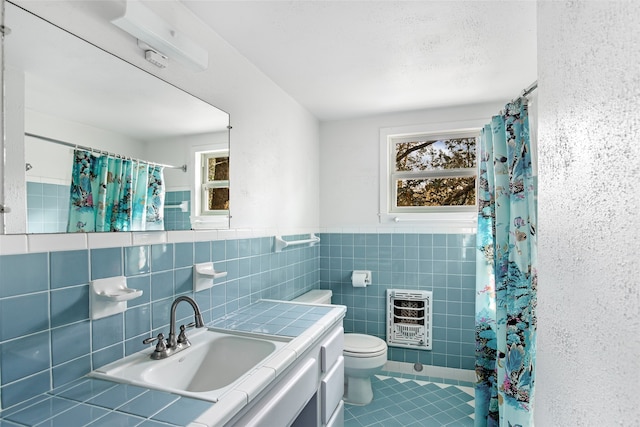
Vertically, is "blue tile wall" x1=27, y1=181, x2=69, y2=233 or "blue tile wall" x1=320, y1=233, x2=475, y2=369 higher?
"blue tile wall" x1=27, y1=181, x2=69, y2=233

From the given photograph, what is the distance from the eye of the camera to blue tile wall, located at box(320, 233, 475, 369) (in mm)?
2988

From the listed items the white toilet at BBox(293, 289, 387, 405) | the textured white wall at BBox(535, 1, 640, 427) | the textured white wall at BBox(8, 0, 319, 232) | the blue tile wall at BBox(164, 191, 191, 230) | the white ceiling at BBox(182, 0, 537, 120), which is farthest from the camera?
the white toilet at BBox(293, 289, 387, 405)

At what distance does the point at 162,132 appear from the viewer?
1.52 meters

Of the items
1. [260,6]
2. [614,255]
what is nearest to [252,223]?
[260,6]

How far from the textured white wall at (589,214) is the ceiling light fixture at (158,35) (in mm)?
1263

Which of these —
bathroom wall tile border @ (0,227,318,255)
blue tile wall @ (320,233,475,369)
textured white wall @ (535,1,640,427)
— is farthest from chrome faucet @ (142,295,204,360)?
blue tile wall @ (320,233,475,369)

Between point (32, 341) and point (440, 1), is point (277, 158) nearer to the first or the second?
point (440, 1)

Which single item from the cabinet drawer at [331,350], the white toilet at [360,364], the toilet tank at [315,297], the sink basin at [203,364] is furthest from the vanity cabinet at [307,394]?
the toilet tank at [315,297]

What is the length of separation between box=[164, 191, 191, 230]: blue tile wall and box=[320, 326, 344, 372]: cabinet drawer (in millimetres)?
903

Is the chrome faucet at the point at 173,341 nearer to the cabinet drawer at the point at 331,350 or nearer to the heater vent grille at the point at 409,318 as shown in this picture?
the cabinet drawer at the point at 331,350

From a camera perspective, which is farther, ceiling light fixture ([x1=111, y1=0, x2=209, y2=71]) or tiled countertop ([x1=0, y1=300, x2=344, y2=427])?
ceiling light fixture ([x1=111, y1=0, x2=209, y2=71])

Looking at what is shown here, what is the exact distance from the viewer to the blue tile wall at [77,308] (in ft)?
3.12

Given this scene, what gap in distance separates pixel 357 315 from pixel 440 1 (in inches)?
101

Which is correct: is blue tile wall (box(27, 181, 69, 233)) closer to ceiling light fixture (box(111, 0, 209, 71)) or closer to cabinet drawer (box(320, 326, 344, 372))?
ceiling light fixture (box(111, 0, 209, 71))
